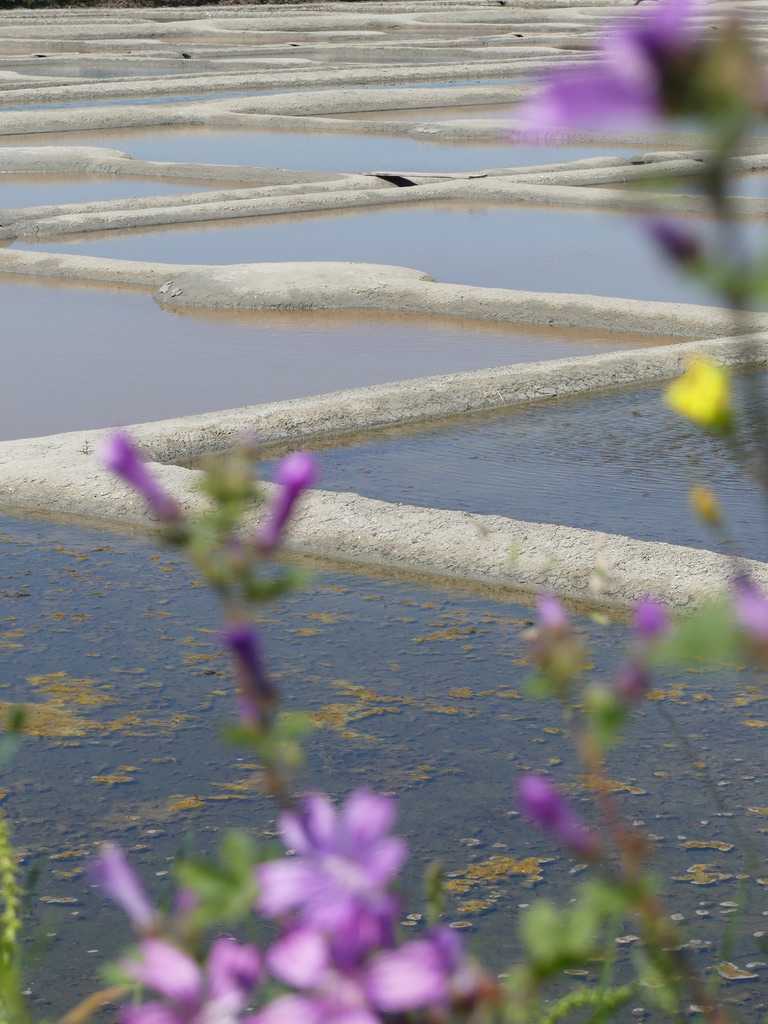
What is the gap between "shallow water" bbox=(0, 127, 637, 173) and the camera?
13.1 m

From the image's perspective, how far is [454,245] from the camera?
9133 mm

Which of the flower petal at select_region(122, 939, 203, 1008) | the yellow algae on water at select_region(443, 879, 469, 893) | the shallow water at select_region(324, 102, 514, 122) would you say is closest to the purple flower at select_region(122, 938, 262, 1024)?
the flower petal at select_region(122, 939, 203, 1008)

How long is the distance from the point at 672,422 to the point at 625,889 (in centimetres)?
449

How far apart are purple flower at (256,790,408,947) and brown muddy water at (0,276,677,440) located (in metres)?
4.66

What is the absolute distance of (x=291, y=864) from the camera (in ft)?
1.75

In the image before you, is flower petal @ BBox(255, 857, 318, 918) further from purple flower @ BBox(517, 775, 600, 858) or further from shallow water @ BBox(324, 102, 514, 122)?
shallow water @ BBox(324, 102, 514, 122)

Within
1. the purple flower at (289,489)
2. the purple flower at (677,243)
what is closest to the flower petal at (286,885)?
the purple flower at (289,489)

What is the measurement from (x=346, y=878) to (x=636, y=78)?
0.27 m

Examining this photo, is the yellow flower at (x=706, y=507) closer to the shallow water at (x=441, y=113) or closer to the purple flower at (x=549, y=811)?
the purple flower at (x=549, y=811)

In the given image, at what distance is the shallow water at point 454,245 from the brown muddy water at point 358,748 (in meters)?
4.85

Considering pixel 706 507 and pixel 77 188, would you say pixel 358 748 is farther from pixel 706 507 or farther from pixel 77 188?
pixel 77 188

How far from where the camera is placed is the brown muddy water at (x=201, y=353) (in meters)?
5.55

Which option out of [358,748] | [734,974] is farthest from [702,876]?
[358,748]

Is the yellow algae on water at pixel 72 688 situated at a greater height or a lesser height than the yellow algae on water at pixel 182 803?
lesser
